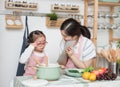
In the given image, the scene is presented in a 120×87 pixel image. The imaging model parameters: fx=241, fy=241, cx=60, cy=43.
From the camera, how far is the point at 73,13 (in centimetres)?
314

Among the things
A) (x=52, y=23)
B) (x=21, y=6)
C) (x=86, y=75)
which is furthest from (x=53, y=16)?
(x=86, y=75)

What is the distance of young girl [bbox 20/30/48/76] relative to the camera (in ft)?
6.95

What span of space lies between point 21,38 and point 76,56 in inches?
39.4

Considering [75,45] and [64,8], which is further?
[64,8]

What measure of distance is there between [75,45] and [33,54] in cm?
40

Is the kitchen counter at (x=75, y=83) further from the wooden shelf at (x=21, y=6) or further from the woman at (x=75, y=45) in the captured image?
the wooden shelf at (x=21, y=6)

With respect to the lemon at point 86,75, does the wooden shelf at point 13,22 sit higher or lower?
higher

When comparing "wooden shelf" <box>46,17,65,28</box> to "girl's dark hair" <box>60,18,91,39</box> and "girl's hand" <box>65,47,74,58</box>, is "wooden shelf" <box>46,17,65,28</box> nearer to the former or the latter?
"girl's dark hair" <box>60,18,91,39</box>

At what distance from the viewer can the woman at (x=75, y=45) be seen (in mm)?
2135

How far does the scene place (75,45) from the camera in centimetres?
223

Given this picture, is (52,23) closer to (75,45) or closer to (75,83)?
(75,45)

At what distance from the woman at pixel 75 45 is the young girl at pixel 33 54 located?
7.8 inches

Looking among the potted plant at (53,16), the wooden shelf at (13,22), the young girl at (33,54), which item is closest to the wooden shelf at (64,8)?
the potted plant at (53,16)

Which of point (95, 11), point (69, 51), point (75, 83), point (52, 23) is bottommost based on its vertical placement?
point (75, 83)
